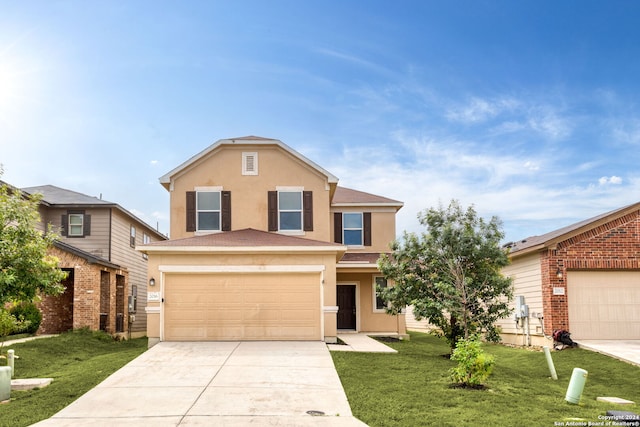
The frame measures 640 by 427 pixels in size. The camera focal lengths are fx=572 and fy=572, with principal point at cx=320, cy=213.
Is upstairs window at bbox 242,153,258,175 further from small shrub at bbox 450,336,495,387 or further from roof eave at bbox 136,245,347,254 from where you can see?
small shrub at bbox 450,336,495,387

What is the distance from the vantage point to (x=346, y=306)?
23.4 metres

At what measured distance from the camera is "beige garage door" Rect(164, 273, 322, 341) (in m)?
17.0

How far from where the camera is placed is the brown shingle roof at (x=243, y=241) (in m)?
17.2

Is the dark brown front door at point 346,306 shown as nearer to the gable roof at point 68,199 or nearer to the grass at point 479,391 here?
the grass at point 479,391

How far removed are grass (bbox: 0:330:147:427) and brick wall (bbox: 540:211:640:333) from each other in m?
12.3

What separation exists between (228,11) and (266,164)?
572 cm

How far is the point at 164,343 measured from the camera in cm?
1653

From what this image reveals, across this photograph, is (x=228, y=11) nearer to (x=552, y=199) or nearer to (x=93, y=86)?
(x=93, y=86)

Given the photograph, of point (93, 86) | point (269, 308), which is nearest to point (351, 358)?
point (269, 308)

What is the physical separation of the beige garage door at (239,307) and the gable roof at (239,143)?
4.63 m

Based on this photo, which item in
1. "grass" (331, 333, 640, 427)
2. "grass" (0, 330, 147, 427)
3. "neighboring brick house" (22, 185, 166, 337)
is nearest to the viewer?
"grass" (331, 333, 640, 427)

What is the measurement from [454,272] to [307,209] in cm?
694

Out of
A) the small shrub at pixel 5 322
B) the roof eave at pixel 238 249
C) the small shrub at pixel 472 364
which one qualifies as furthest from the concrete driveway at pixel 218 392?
the small shrub at pixel 5 322

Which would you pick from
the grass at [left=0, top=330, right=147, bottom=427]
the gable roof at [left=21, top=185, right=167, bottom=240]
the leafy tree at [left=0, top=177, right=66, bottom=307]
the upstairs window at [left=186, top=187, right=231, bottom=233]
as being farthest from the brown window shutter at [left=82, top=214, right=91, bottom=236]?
the leafy tree at [left=0, top=177, right=66, bottom=307]
